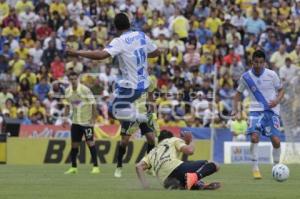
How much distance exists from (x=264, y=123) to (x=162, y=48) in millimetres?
16608

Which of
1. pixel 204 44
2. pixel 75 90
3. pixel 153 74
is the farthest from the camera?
pixel 204 44

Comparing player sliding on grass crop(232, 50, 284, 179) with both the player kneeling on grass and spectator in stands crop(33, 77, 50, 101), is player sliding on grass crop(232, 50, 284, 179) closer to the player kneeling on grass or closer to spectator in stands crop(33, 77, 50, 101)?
the player kneeling on grass

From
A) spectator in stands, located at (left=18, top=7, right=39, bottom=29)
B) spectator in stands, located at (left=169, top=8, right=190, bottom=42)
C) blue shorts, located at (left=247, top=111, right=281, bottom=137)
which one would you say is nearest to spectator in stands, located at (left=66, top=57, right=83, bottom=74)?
spectator in stands, located at (left=18, top=7, right=39, bottom=29)

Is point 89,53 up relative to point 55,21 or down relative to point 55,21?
A: down

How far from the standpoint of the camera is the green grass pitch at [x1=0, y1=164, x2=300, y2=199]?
14719mm

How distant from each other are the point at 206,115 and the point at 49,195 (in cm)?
1946

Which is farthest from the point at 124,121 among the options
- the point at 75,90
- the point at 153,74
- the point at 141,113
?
the point at 153,74

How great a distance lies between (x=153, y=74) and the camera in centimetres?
3603

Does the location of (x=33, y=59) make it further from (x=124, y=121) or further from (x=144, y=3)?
(x=124, y=121)


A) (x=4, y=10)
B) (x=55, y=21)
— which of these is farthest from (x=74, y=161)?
(x=4, y=10)

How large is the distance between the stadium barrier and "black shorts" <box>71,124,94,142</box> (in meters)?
8.04

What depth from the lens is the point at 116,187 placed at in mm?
16734

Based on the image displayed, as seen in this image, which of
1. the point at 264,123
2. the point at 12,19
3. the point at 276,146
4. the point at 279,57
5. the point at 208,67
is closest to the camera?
the point at 264,123

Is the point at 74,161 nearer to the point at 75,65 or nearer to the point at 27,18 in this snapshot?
the point at 75,65
